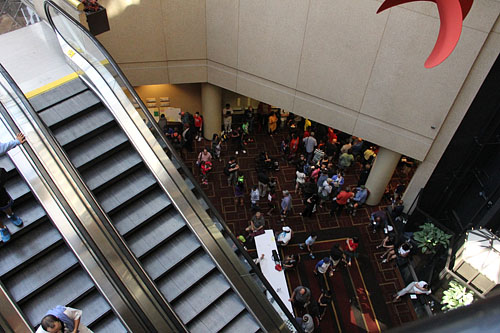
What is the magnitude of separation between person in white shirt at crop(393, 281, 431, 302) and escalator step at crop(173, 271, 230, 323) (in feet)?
17.3

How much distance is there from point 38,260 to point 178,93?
9459 millimetres

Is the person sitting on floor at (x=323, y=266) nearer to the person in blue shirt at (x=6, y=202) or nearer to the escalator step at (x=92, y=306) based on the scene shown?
the escalator step at (x=92, y=306)

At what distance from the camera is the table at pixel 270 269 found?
859cm

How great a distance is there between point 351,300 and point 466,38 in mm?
6626

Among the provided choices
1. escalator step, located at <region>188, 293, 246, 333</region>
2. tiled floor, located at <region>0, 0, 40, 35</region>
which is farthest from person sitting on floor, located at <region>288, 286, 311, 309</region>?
tiled floor, located at <region>0, 0, 40, 35</region>

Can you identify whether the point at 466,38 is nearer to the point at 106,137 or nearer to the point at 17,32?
the point at 106,137

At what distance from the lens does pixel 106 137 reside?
7.23 m

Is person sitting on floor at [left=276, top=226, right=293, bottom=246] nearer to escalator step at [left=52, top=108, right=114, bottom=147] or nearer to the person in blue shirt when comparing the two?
escalator step at [left=52, top=108, right=114, bottom=147]

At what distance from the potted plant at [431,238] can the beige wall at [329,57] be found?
1.59m

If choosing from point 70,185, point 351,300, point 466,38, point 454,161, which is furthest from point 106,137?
point 454,161

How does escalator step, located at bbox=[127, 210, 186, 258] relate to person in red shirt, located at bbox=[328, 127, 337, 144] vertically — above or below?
Result: above

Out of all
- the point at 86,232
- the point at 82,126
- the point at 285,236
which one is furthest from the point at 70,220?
the point at 285,236

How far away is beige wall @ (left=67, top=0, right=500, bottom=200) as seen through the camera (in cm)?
917

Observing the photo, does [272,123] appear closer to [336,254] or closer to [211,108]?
[211,108]
